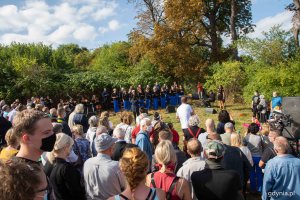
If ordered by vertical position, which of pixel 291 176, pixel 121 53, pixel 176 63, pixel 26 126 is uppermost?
pixel 121 53

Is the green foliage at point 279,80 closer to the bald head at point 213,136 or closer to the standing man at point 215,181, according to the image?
the bald head at point 213,136

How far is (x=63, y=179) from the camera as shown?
345 centimetres

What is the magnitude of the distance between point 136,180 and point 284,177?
2.10 meters

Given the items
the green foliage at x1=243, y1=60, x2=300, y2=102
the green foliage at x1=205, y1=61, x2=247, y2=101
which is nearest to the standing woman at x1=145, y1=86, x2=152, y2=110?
the green foliage at x1=205, y1=61, x2=247, y2=101

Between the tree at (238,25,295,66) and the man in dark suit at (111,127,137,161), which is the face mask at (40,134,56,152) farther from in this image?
the tree at (238,25,295,66)

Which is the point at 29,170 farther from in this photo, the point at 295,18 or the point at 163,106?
the point at 295,18

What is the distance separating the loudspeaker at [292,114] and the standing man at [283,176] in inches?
190

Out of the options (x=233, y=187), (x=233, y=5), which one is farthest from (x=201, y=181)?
(x=233, y=5)

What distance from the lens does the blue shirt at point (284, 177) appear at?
3729mm

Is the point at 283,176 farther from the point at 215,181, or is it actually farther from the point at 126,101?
the point at 126,101

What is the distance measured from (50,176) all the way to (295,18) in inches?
851

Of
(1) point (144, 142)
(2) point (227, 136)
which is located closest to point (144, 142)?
(1) point (144, 142)

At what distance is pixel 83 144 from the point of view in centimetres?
517

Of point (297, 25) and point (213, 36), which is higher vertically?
point (213, 36)
